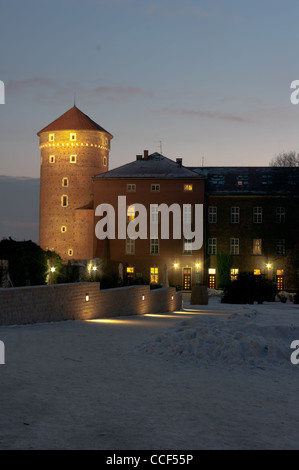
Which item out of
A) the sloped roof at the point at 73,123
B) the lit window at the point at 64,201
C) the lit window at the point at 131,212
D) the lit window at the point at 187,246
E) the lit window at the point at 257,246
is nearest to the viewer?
the lit window at the point at 187,246

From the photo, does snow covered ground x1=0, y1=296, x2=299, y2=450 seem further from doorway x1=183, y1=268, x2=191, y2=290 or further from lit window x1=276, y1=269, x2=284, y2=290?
lit window x1=276, y1=269, x2=284, y2=290

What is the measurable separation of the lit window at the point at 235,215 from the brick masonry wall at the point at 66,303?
129ft

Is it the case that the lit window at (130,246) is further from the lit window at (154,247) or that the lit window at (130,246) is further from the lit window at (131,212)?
the lit window at (131,212)

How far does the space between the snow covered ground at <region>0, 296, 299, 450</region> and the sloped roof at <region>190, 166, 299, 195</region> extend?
50.0m

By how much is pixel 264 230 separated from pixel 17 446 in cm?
5899

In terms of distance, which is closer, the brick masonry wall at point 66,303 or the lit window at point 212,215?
the brick masonry wall at point 66,303

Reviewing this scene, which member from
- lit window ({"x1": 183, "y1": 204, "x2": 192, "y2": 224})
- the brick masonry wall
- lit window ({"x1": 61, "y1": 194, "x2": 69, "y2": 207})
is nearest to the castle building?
lit window ({"x1": 183, "y1": 204, "x2": 192, "y2": 224})

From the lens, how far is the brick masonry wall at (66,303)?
48.5 ft

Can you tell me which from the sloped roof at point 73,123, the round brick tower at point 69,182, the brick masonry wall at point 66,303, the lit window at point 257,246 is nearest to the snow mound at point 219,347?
the brick masonry wall at point 66,303

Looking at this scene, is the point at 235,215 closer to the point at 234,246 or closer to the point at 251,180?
the point at 234,246

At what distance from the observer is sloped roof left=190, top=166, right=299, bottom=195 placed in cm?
6303

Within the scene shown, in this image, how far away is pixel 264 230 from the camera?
62.8 m

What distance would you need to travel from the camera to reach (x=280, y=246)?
62.8 m

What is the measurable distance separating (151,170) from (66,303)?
4650cm
